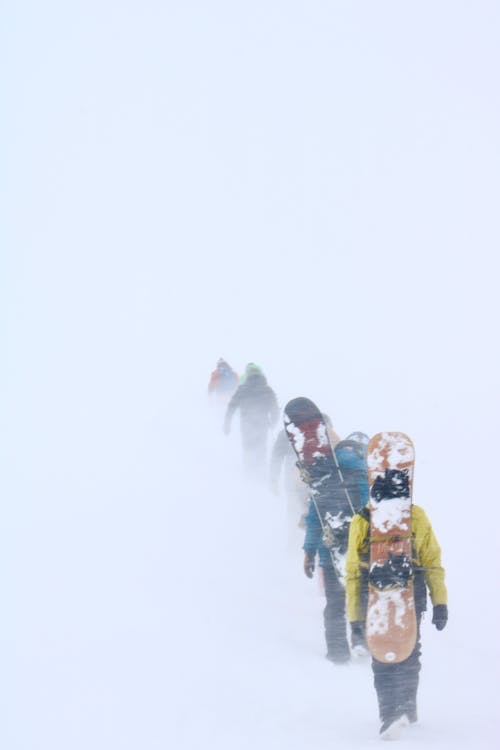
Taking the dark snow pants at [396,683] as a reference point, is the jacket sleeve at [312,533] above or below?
above

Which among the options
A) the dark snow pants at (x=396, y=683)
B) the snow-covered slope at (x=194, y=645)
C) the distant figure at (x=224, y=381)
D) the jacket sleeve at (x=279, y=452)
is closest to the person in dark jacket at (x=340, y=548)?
the snow-covered slope at (x=194, y=645)

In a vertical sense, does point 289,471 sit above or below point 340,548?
above

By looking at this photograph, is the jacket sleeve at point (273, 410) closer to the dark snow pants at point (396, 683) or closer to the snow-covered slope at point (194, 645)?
the snow-covered slope at point (194, 645)

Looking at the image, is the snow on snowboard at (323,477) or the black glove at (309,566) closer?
the black glove at (309,566)

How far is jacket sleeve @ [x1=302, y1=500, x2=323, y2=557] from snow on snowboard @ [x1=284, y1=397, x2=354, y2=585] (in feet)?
0.20

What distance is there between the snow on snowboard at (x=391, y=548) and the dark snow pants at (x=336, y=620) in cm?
167

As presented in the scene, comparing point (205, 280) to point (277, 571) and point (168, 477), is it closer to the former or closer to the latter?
point (168, 477)

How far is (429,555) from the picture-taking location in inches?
190

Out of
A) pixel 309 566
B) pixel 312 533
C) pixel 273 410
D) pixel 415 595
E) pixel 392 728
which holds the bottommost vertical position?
pixel 392 728

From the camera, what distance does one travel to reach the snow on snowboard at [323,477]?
6.40 m

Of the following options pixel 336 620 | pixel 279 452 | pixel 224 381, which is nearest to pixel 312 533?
pixel 336 620

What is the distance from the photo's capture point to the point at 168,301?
249 ft

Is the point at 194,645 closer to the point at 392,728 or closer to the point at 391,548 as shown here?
the point at 392,728

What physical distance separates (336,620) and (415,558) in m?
1.90
